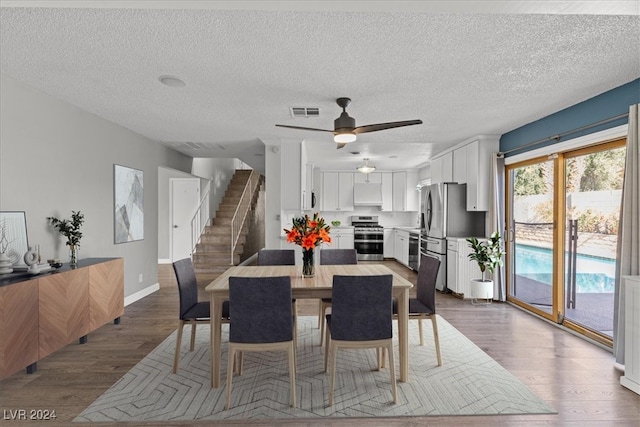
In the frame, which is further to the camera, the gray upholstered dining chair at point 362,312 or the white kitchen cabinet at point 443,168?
the white kitchen cabinet at point 443,168

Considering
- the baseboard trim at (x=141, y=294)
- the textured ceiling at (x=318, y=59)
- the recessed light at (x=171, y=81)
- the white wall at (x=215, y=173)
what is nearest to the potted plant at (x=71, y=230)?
the textured ceiling at (x=318, y=59)

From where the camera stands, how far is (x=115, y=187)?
4816 millimetres

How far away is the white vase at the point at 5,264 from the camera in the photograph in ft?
9.49

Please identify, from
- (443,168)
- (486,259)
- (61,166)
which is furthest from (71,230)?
(443,168)

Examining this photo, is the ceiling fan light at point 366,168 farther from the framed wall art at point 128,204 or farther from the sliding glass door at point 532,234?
the framed wall art at point 128,204

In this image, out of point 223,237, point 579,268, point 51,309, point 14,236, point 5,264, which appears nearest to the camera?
point 5,264

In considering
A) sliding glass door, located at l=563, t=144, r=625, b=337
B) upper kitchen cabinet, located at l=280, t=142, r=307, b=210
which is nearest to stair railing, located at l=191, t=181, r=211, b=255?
upper kitchen cabinet, located at l=280, t=142, r=307, b=210

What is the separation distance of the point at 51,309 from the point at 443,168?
6210mm

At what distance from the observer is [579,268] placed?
402cm

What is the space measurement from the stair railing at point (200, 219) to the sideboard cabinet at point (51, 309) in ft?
16.1

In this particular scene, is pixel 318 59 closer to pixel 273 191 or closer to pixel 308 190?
pixel 273 191

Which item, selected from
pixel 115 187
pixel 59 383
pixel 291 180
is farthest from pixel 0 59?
pixel 291 180

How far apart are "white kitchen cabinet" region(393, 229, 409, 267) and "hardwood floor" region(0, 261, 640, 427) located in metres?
3.56

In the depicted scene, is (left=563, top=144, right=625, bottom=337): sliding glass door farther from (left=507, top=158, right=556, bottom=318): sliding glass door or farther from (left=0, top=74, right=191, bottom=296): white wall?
(left=0, top=74, right=191, bottom=296): white wall
